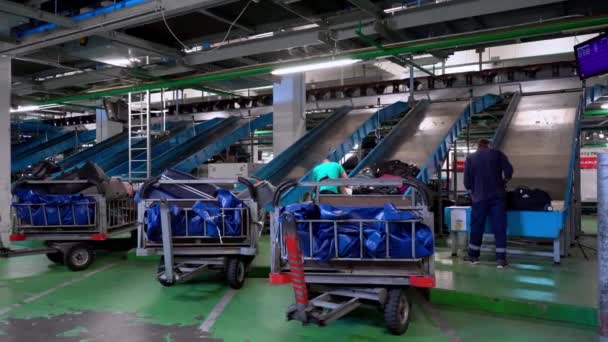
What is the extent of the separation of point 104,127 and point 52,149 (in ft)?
6.00

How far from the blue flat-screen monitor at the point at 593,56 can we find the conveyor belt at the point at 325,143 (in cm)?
490

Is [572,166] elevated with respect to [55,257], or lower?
elevated

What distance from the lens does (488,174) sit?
18.4 feet

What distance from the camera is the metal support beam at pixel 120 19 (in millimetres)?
6334

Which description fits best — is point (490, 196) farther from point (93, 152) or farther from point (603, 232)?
point (93, 152)

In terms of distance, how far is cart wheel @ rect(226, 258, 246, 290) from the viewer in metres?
5.01

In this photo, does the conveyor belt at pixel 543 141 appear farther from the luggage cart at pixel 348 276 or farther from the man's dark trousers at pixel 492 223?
the luggage cart at pixel 348 276

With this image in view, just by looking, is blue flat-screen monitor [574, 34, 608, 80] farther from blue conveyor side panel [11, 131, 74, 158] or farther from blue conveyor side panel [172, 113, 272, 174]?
blue conveyor side panel [11, 131, 74, 158]

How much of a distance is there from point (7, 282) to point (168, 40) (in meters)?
5.56

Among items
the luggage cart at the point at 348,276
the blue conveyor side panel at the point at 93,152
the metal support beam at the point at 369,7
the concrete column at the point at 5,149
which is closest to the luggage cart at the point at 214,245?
the luggage cart at the point at 348,276

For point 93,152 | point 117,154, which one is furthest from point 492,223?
point 93,152

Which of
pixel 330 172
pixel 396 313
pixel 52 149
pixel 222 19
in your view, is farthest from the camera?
pixel 52 149

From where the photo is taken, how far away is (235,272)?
5.01m

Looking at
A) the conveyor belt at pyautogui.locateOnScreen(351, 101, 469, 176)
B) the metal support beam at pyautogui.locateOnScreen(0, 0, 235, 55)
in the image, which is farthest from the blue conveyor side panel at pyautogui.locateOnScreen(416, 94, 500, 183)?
the metal support beam at pyautogui.locateOnScreen(0, 0, 235, 55)
